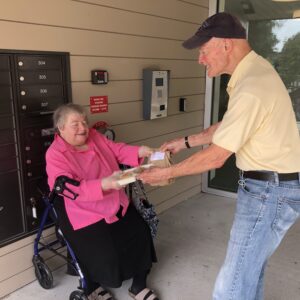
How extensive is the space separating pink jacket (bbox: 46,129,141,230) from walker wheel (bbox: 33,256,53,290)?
18.0 inches

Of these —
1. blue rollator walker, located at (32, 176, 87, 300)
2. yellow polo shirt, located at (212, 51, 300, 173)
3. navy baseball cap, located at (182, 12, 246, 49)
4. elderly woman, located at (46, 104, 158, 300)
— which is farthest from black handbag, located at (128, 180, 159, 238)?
navy baseball cap, located at (182, 12, 246, 49)

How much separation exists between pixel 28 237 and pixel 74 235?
1.66ft

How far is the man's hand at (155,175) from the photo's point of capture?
70.5 inches

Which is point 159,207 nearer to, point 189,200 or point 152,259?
point 189,200

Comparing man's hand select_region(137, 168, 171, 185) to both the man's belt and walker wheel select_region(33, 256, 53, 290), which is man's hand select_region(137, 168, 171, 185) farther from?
walker wheel select_region(33, 256, 53, 290)

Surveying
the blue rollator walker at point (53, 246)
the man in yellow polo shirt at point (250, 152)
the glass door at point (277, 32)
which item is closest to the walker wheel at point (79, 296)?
the blue rollator walker at point (53, 246)

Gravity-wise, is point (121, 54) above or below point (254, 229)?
above

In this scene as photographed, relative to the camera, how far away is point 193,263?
9.41ft

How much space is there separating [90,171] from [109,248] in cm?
50

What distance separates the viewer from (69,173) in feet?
7.04

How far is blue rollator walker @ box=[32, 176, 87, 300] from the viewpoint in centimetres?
205

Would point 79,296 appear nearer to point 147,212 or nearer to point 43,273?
point 43,273

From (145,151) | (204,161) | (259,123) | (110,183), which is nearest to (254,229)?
(204,161)

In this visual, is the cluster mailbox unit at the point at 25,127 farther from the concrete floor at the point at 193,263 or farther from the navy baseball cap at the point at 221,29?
the navy baseball cap at the point at 221,29
